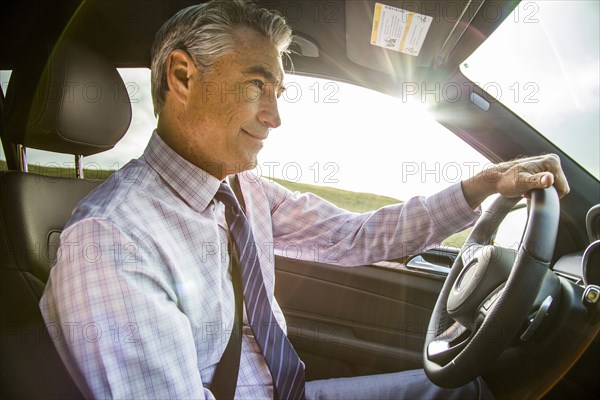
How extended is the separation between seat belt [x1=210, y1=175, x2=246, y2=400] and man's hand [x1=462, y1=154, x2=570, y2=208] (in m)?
0.68

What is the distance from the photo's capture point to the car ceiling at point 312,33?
145 centimetres

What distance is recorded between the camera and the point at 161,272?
82 cm

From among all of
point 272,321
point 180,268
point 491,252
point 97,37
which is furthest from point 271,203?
point 97,37

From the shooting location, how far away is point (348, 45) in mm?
1723

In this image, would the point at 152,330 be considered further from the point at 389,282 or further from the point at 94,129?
the point at 389,282

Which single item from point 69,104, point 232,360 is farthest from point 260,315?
point 69,104

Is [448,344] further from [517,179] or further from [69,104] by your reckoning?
[69,104]

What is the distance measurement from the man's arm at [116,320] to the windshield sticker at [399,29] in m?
1.21

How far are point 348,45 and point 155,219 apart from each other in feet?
3.89

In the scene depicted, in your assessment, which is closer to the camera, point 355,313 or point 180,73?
point 180,73

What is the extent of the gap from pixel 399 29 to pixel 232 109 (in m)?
0.81

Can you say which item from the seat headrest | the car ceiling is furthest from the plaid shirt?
the car ceiling

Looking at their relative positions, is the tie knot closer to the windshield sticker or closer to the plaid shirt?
the plaid shirt

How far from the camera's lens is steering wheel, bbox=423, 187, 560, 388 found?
2.73ft
